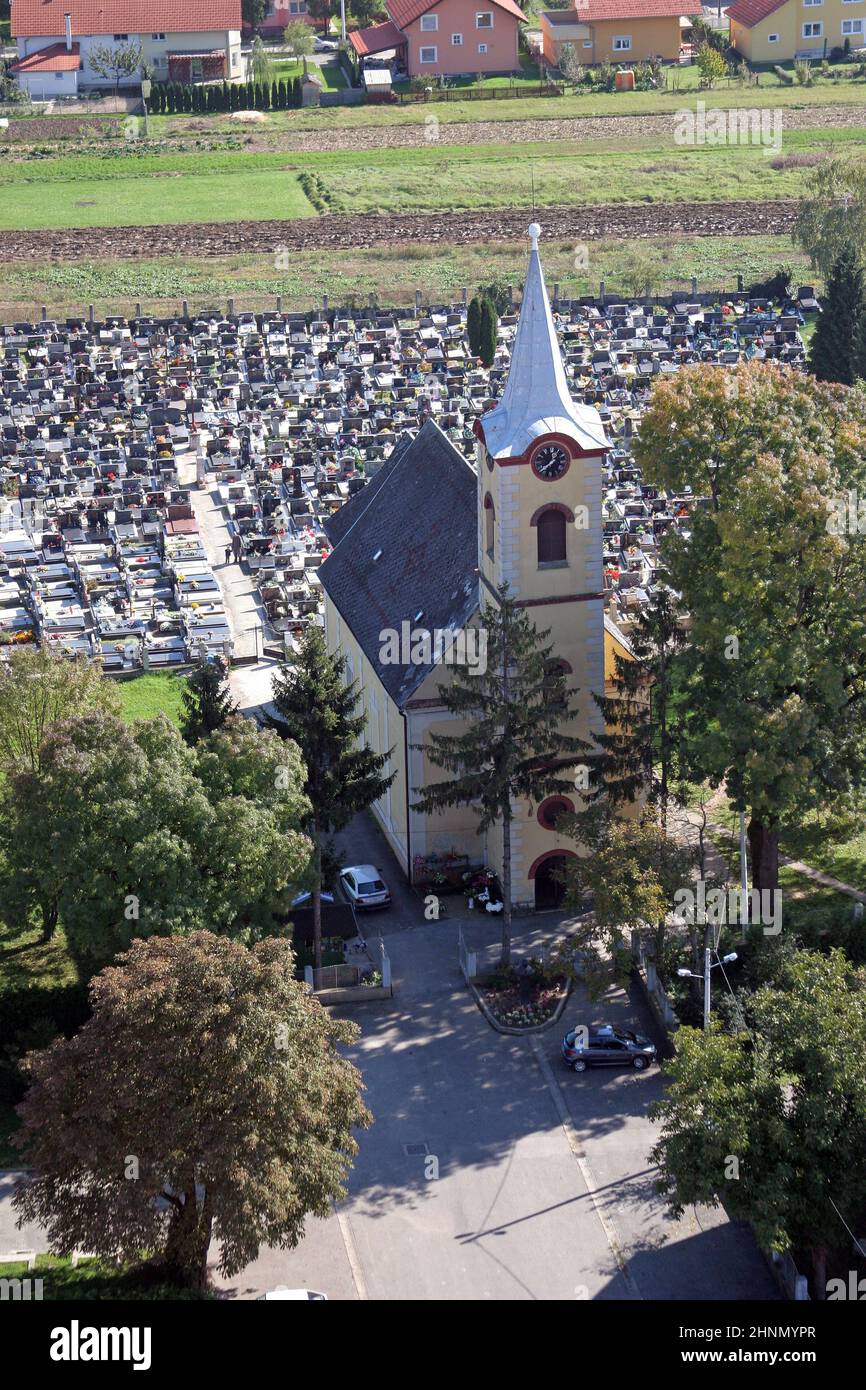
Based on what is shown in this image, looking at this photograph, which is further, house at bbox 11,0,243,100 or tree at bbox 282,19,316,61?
tree at bbox 282,19,316,61

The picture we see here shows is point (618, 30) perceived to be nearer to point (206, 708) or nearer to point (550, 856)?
point (550, 856)

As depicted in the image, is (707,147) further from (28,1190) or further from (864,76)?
(28,1190)

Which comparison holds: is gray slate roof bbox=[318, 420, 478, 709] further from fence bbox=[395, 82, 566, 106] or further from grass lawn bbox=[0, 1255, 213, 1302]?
fence bbox=[395, 82, 566, 106]

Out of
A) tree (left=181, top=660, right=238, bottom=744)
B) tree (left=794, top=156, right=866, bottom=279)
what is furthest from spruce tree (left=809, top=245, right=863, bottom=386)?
tree (left=181, top=660, right=238, bottom=744)

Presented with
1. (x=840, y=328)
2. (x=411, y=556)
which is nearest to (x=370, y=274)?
(x=840, y=328)

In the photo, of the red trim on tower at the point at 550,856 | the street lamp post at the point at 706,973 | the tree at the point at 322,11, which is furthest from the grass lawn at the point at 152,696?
the tree at the point at 322,11

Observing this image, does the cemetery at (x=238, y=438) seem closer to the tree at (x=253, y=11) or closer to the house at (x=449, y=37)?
the house at (x=449, y=37)

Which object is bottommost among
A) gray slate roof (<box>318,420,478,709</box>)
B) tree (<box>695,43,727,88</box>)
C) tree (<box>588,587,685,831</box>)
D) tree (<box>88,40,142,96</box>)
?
tree (<box>588,587,685,831</box>)

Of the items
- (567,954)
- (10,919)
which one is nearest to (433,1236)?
(567,954)
